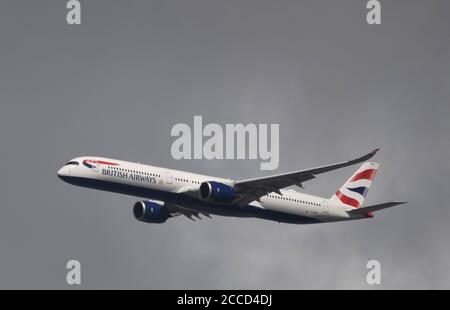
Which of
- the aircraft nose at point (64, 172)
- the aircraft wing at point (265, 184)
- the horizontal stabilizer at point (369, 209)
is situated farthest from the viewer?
the horizontal stabilizer at point (369, 209)

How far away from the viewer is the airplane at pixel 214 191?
84.1 metres

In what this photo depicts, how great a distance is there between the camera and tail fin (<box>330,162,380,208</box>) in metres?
96.4

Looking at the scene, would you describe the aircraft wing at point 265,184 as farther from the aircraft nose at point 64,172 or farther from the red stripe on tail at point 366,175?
the red stripe on tail at point 366,175

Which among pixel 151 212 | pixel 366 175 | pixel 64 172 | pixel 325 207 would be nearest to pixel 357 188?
pixel 366 175

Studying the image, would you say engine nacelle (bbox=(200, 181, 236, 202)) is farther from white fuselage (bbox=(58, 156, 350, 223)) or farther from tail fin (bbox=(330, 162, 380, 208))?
tail fin (bbox=(330, 162, 380, 208))

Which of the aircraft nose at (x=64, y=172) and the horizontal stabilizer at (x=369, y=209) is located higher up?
the aircraft nose at (x=64, y=172)

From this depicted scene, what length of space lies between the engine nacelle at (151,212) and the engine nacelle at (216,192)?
11.5 m

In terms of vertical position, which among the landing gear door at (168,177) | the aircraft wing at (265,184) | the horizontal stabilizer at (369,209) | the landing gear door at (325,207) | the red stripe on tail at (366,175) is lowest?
the horizontal stabilizer at (369,209)

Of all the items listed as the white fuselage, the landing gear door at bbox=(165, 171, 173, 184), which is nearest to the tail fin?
the white fuselage

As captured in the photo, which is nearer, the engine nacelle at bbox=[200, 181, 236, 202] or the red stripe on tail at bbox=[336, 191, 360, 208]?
the engine nacelle at bbox=[200, 181, 236, 202]

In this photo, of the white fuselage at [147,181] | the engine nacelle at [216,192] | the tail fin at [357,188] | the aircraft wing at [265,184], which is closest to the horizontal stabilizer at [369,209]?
the tail fin at [357,188]

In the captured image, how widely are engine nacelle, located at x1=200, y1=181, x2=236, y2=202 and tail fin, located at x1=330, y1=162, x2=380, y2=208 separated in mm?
12818
